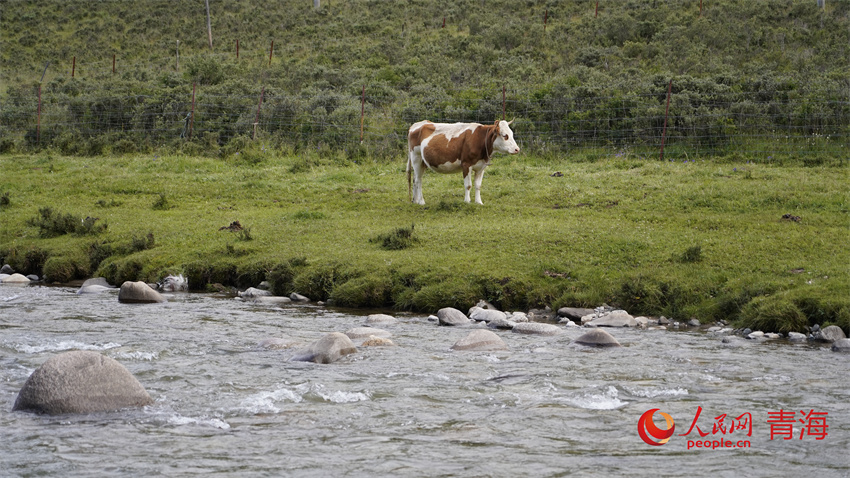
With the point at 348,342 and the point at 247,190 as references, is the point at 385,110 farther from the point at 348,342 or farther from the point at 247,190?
the point at 348,342

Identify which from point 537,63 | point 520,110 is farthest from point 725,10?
point 520,110

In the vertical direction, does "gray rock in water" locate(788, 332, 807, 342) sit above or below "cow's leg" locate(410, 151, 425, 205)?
below

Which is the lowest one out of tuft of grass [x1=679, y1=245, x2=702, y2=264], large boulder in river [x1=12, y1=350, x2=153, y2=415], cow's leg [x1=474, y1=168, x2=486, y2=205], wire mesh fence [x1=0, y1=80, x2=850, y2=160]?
large boulder in river [x1=12, y1=350, x2=153, y2=415]

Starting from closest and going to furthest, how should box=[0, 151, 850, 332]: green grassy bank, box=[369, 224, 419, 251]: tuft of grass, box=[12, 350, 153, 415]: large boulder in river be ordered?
1. box=[12, 350, 153, 415]: large boulder in river
2. box=[0, 151, 850, 332]: green grassy bank
3. box=[369, 224, 419, 251]: tuft of grass

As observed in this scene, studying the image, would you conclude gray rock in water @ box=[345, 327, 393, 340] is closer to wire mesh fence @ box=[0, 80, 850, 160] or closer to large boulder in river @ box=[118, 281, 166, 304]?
large boulder in river @ box=[118, 281, 166, 304]

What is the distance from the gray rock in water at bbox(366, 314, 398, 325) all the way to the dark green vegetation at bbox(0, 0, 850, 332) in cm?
135

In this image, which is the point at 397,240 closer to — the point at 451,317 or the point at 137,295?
the point at 451,317

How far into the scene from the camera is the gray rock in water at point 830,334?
37.5 feet

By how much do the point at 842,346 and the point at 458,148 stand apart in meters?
13.0

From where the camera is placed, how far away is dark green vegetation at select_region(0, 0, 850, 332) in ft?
49.6

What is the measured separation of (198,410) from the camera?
26.7 ft

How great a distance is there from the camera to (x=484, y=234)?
59.0 feet

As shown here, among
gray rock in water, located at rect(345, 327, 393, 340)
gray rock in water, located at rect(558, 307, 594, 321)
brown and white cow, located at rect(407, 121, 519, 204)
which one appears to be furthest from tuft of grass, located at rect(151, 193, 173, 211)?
gray rock in water, located at rect(558, 307, 594, 321)

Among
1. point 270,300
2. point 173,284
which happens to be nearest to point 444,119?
point 173,284
